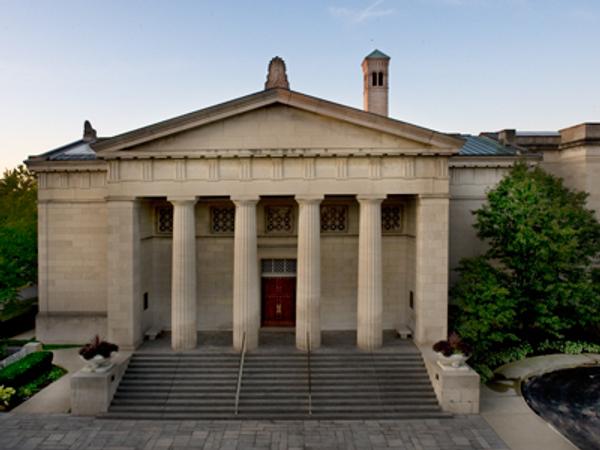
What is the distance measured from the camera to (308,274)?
64.4ft

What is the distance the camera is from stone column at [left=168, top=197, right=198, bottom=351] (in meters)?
19.7

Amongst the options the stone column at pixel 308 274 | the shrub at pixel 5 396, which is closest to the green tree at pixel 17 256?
the shrub at pixel 5 396

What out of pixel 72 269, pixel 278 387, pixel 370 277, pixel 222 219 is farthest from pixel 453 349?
pixel 72 269

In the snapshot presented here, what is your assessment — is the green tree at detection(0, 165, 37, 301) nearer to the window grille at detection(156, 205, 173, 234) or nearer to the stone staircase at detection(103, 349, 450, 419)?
the window grille at detection(156, 205, 173, 234)

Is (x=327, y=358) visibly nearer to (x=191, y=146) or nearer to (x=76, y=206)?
(x=191, y=146)

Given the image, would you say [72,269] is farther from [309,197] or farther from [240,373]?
[309,197]

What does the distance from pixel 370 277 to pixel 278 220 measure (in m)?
6.06

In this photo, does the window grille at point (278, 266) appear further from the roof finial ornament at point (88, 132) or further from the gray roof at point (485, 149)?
the roof finial ornament at point (88, 132)

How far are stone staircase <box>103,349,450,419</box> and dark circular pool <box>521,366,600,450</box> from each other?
409cm

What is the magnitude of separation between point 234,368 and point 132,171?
9744mm

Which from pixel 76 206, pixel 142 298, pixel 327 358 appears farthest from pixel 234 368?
pixel 76 206

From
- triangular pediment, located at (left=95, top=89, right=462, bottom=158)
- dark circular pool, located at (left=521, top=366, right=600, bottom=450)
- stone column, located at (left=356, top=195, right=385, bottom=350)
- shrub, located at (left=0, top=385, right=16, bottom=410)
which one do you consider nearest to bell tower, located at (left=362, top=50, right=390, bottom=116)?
triangular pediment, located at (left=95, top=89, right=462, bottom=158)

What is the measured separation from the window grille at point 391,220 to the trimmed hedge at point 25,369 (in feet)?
56.4

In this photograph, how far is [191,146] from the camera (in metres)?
19.7
